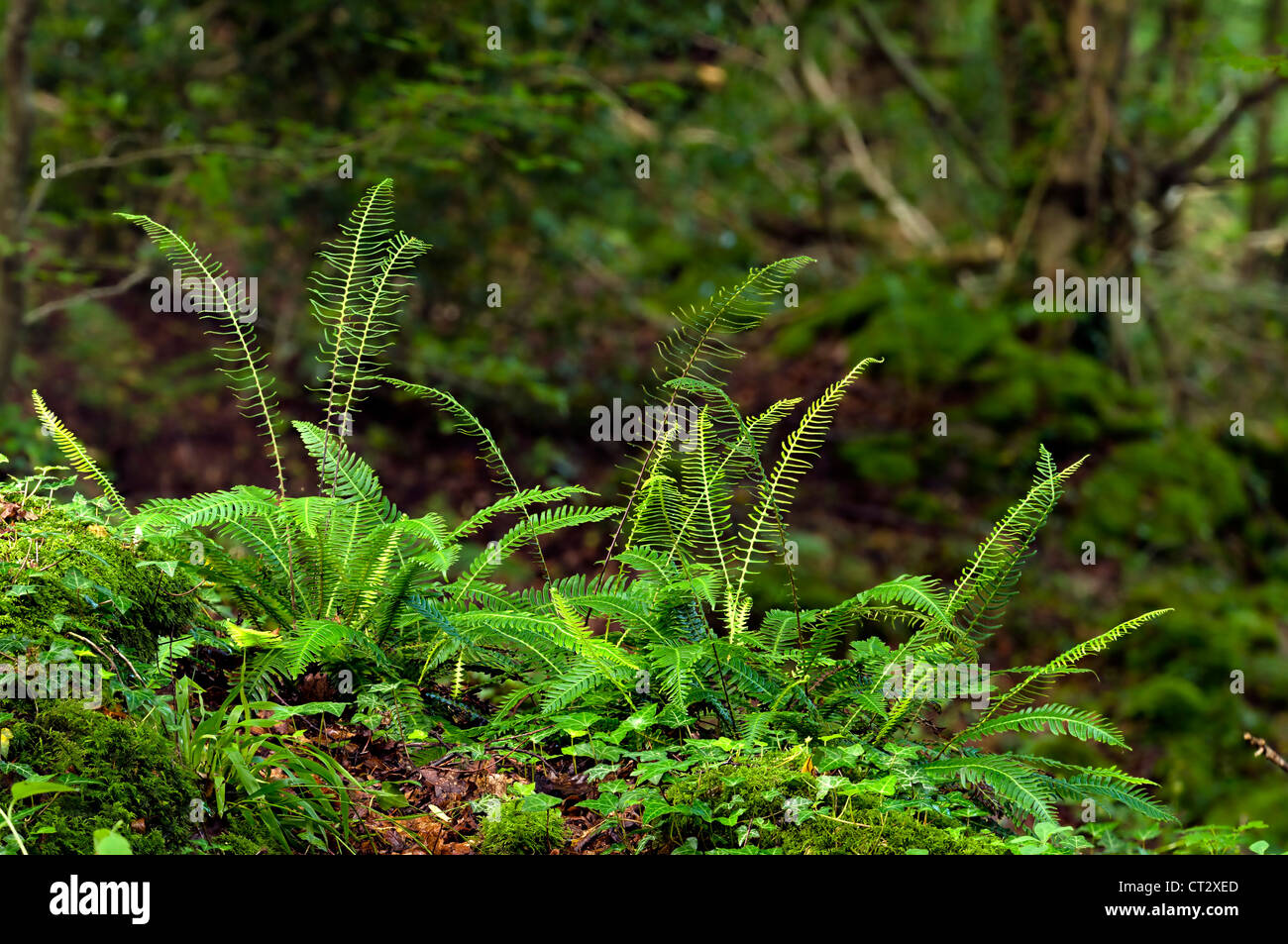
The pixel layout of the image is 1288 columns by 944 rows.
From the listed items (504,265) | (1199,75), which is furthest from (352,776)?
(1199,75)

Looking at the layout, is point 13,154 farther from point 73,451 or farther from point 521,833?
point 521,833

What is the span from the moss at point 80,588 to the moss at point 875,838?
1.86 meters

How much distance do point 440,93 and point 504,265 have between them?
10.9 feet

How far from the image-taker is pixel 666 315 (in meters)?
11.7

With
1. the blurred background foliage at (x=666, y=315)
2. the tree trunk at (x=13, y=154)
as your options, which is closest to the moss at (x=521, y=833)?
the tree trunk at (x=13, y=154)

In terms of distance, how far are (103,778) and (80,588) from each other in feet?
2.25

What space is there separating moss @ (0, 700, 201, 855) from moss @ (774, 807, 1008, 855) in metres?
1.41

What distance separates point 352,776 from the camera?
2900 mm

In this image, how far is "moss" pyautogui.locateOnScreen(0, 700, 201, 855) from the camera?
240cm

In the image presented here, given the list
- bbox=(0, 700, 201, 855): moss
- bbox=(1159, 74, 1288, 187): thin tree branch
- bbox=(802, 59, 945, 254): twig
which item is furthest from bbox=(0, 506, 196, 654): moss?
bbox=(802, 59, 945, 254): twig

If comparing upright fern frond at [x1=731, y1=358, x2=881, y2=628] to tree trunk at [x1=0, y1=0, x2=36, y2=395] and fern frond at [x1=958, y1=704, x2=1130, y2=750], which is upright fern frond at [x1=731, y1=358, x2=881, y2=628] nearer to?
fern frond at [x1=958, y1=704, x2=1130, y2=750]

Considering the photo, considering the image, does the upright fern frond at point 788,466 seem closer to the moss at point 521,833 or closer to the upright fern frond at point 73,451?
the moss at point 521,833

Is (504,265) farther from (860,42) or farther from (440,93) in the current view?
(860,42)

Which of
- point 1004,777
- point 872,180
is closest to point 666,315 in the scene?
point 872,180
